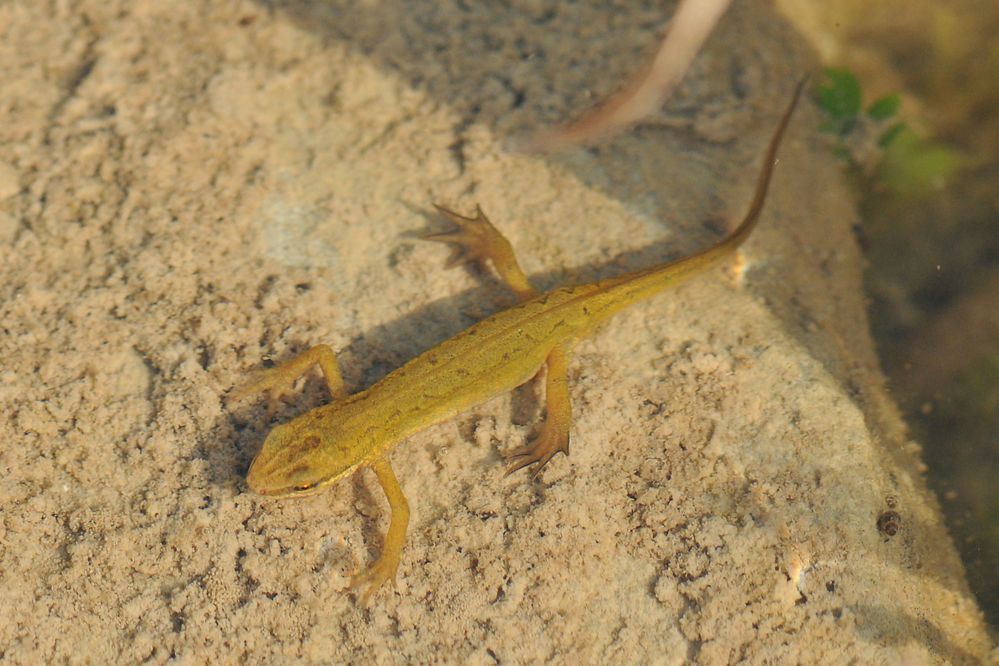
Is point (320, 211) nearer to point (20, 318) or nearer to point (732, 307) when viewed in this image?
point (20, 318)

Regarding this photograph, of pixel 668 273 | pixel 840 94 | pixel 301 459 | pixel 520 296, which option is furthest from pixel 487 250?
pixel 840 94

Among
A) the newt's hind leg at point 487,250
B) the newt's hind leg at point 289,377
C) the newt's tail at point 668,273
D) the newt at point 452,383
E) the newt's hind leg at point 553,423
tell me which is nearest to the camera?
the newt at point 452,383

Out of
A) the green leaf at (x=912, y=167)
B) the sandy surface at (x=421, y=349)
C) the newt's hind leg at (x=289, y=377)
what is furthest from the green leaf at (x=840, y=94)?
the newt's hind leg at (x=289, y=377)

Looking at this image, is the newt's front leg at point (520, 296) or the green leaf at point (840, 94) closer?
the newt's front leg at point (520, 296)

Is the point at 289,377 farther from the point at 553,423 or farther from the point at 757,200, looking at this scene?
the point at 757,200

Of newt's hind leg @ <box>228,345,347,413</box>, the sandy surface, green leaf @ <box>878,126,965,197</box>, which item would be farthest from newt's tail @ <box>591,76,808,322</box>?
green leaf @ <box>878,126,965,197</box>

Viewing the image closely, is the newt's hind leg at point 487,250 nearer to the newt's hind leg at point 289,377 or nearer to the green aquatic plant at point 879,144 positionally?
the newt's hind leg at point 289,377
